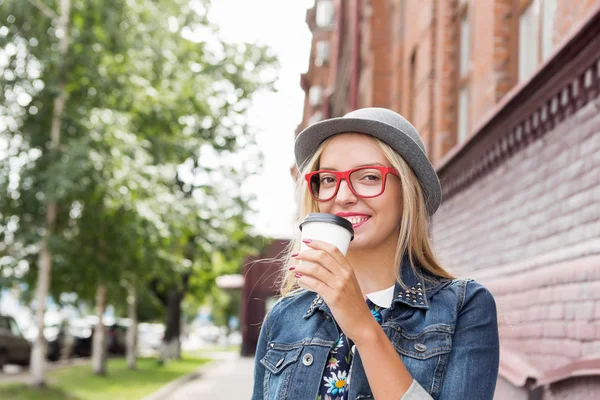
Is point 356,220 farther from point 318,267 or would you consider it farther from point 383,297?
point 318,267

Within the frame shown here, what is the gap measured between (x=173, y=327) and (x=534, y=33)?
28338 millimetres

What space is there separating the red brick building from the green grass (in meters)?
8.21

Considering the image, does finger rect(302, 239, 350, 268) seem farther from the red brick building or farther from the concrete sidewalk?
the concrete sidewalk

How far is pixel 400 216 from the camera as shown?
99.4 inches

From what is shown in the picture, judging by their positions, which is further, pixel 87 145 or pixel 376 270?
pixel 87 145

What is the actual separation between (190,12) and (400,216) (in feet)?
64.4

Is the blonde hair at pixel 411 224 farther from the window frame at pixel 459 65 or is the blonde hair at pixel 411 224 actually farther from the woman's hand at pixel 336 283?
the window frame at pixel 459 65

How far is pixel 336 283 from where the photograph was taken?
2.12m

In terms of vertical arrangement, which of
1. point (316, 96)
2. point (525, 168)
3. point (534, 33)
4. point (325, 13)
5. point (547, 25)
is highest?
point (325, 13)

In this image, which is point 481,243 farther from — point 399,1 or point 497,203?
point 399,1

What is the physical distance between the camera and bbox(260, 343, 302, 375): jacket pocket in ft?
8.20

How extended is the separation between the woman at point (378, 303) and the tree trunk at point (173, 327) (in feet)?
103

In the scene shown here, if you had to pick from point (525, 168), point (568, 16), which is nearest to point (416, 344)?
point (568, 16)

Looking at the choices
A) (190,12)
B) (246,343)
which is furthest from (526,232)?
(246,343)
